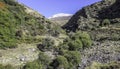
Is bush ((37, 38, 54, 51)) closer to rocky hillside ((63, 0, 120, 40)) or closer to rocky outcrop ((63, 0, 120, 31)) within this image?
rocky hillside ((63, 0, 120, 40))

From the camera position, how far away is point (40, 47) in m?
50.0

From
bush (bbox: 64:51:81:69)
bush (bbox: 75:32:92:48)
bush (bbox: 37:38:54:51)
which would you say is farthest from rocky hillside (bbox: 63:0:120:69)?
bush (bbox: 37:38:54:51)

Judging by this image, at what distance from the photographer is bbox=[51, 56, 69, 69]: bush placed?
132 ft

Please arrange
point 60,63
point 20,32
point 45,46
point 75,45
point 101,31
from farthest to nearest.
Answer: point 101,31, point 20,32, point 45,46, point 75,45, point 60,63

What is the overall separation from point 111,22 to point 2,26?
78.8 ft

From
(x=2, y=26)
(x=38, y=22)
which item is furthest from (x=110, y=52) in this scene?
(x=38, y=22)

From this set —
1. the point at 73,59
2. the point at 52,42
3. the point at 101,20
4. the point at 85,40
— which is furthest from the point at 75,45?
the point at 101,20

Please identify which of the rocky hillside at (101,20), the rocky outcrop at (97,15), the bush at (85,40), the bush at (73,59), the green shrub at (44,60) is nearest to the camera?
the green shrub at (44,60)

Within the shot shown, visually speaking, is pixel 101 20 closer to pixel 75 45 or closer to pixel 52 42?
pixel 52 42

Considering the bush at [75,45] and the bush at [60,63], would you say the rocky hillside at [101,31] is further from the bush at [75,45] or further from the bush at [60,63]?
the bush at [60,63]

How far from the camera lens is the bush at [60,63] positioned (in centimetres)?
4038

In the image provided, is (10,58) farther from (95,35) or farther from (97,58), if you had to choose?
(95,35)

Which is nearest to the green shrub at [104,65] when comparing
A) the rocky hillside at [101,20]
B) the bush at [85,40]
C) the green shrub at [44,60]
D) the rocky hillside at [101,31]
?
the rocky hillside at [101,31]

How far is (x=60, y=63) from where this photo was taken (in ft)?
133
